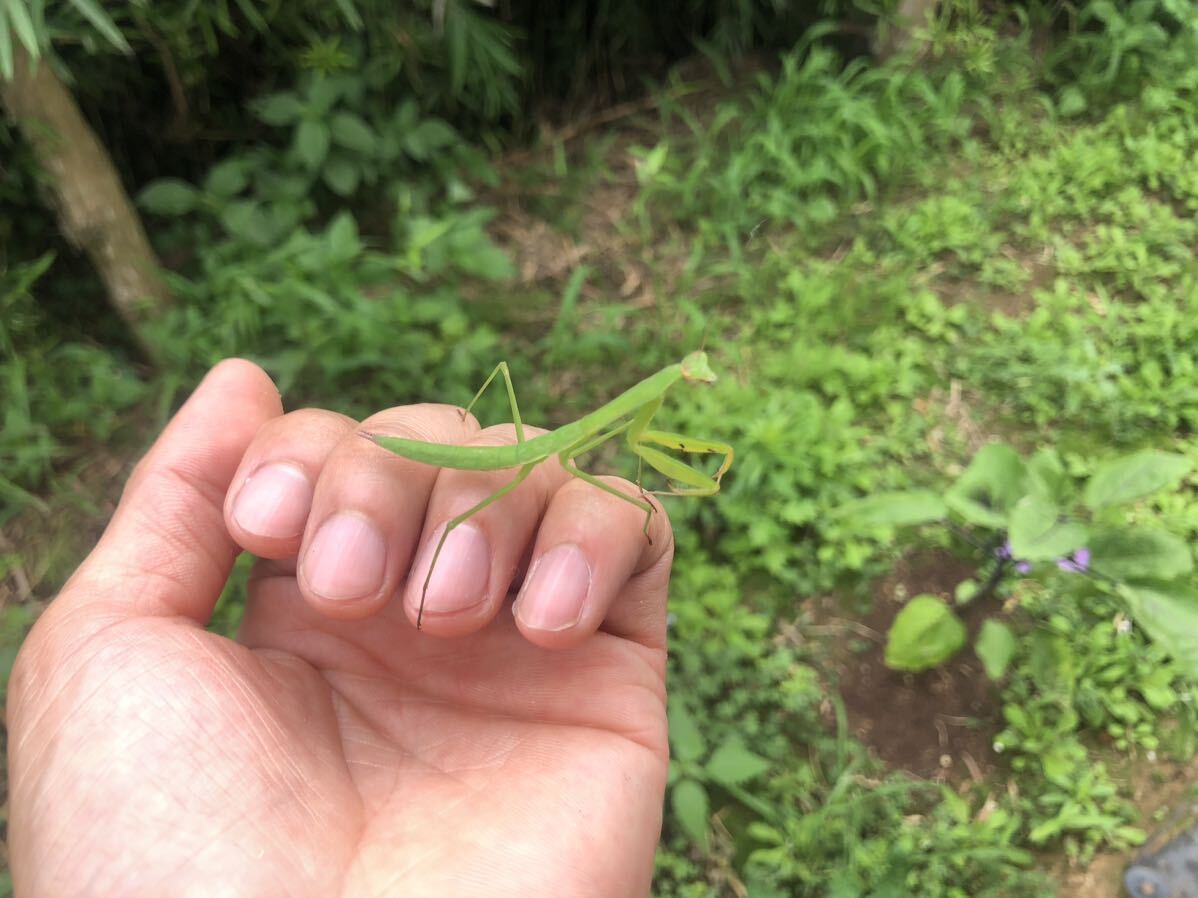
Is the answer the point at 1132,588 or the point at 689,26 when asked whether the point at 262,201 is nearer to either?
the point at 689,26

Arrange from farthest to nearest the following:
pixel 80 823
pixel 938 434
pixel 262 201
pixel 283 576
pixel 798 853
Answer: pixel 262 201 → pixel 938 434 → pixel 798 853 → pixel 283 576 → pixel 80 823

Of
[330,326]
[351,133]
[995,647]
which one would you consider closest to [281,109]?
[351,133]

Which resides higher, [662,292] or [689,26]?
[689,26]

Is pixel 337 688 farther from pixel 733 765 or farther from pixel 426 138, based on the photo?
pixel 426 138

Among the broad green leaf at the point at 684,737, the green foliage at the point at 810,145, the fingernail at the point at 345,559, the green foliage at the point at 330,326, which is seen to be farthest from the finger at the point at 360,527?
the green foliage at the point at 810,145

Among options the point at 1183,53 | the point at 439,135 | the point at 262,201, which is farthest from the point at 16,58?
the point at 1183,53

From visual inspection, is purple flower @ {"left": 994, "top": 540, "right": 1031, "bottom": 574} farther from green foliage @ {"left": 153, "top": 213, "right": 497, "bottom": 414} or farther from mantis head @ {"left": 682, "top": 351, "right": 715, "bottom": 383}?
green foliage @ {"left": 153, "top": 213, "right": 497, "bottom": 414}
